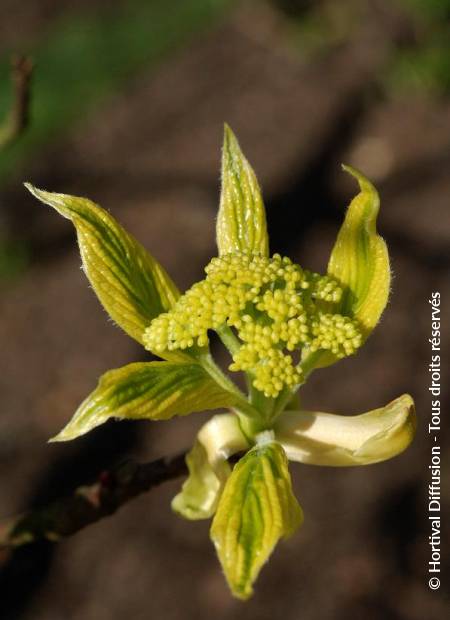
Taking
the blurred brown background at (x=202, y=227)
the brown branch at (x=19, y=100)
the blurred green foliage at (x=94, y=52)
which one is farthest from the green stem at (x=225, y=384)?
the blurred green foliage at (x=94, y=52)

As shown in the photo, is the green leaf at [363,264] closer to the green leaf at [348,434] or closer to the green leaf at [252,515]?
the green leaf at [348,434]

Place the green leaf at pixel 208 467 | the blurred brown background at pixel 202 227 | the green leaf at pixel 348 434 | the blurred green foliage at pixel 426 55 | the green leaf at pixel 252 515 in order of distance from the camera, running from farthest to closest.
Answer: the blurred green foliage at pixel 426 55 < the blurred brown background at pixel 202 227 < the green leaf at pixel 208 467 < the green leaf at pixel 348 434 < the green leaf at pixel 252 515

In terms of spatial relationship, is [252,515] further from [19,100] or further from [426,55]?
[426,55]

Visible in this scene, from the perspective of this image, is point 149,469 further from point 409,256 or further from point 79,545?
point 409,256

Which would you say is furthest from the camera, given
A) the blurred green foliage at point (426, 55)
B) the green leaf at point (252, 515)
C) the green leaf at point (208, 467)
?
the blurred green foliage at point (426, 55)

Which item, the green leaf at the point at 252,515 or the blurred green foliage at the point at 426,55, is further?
the blurred green foliage at the point at 426,55
